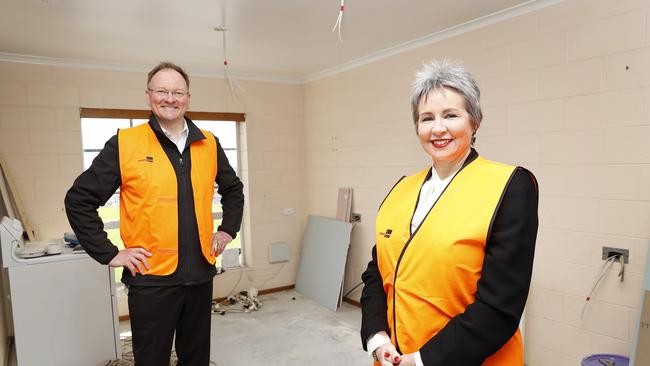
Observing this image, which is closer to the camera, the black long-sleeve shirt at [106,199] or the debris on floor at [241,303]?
the black long-sleeve shirt at [106,199]

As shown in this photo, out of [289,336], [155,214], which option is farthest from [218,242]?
[289,336]

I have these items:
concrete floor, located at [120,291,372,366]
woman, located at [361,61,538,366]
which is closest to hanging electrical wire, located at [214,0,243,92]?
woman, located at [361,61,538,366]

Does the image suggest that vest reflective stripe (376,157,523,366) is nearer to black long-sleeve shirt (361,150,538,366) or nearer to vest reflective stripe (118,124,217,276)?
black long-sleeve shirt (361,150,538,366)

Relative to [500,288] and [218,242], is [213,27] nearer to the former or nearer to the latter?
[218,242]

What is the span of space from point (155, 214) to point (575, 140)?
2432 mm

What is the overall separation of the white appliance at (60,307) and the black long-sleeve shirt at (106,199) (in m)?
1.29

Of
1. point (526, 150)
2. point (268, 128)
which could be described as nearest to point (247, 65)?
point (268, 128)

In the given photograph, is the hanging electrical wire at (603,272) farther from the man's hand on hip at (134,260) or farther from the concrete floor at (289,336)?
the man's hand on hip at (134,260)

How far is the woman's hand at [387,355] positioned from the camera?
1.20 meters

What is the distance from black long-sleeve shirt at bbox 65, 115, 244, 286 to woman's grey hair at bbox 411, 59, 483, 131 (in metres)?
1.18

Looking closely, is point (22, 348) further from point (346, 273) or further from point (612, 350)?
point (612, 350)

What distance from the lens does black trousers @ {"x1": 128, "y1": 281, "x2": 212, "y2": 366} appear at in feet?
6.24

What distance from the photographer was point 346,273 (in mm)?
4773

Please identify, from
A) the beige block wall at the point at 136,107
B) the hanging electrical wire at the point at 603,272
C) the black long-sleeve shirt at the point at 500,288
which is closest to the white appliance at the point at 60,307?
the beige block wall at the point at 136,107
